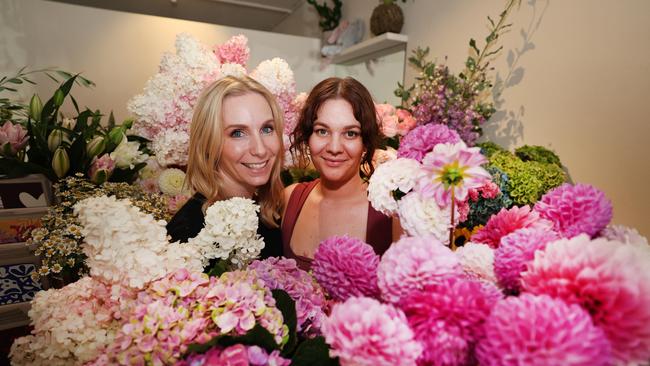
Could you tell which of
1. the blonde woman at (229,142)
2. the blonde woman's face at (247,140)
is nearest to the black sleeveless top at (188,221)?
the blonde woman at (229,142)

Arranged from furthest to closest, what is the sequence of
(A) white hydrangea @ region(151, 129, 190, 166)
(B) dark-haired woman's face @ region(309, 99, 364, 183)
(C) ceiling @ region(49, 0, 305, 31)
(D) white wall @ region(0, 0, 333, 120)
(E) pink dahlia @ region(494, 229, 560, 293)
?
(C) ceiling @ region(49, 0, 305, 31) → (D) white wall @ region(0, 0, 333, 120) → (A) white hydrangea @ region(151, 129, 190, 166) → (B) dark-haired woman's face @ region(309, 99, 364, 183) → (E) pink dahlia @ region(494, 229, 560, 293)

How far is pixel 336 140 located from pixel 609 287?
826 mm

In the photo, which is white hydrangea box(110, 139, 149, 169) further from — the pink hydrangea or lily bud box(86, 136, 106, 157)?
the pink hydrangea

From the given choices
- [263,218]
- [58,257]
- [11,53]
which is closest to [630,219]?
[263,218]

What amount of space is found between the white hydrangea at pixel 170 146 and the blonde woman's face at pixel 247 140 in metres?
0.41

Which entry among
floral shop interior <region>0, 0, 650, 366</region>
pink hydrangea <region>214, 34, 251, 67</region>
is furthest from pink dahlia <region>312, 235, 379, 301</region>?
pink hydrangea <region>214, 34, 251, 67</region>

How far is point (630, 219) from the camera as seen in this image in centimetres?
126

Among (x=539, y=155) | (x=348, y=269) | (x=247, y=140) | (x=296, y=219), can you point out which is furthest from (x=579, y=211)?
(x=539, y=155)

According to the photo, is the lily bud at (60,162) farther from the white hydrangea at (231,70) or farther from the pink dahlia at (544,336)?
the pink dahlia at (544,336)

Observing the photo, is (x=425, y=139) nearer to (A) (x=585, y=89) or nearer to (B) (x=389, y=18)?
(A) (x=585, y=89)

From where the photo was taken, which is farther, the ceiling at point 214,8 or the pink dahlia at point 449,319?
the ceiling at point 214,8

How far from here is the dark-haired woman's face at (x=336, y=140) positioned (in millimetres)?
1064

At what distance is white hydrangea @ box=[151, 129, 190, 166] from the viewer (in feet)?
4.53

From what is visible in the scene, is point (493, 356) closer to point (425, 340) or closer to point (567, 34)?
point (425, 340)
